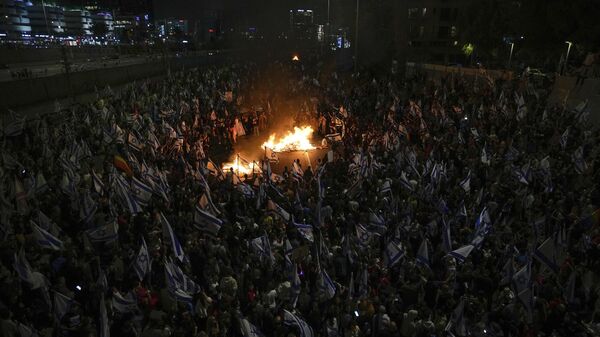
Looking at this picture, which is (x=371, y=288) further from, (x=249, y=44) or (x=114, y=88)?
(x=249, y=44)

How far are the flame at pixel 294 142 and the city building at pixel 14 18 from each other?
8813 centimetres

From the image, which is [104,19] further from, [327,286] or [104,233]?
[327,286]

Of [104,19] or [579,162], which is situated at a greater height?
[579,162]

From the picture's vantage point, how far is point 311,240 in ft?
29.9

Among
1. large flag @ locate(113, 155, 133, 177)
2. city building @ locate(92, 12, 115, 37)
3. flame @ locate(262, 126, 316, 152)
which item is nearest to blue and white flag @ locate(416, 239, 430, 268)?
large flag @ locate(113, 155, 133, 177)

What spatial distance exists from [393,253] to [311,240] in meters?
1.73

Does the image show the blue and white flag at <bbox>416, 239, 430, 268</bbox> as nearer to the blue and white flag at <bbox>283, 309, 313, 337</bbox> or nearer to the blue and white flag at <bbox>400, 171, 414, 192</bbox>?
the blue and white flag at <bbox>283, 309, 313, 337</bbox>

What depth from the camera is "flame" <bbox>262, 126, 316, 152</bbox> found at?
62.7ft

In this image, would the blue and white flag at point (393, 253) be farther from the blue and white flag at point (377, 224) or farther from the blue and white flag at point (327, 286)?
the blue and white flag at point (327, 286)

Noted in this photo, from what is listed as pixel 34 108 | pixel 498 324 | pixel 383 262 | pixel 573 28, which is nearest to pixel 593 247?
pixel 498 324

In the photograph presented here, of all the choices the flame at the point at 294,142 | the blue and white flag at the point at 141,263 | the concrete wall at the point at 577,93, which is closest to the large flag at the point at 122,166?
the blue and white flag at the point at 141,263

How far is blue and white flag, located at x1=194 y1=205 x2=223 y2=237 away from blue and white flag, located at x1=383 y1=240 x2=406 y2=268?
3.15 metres

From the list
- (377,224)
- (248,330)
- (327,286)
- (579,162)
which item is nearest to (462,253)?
(377,224)

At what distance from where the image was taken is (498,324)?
6.96 m
